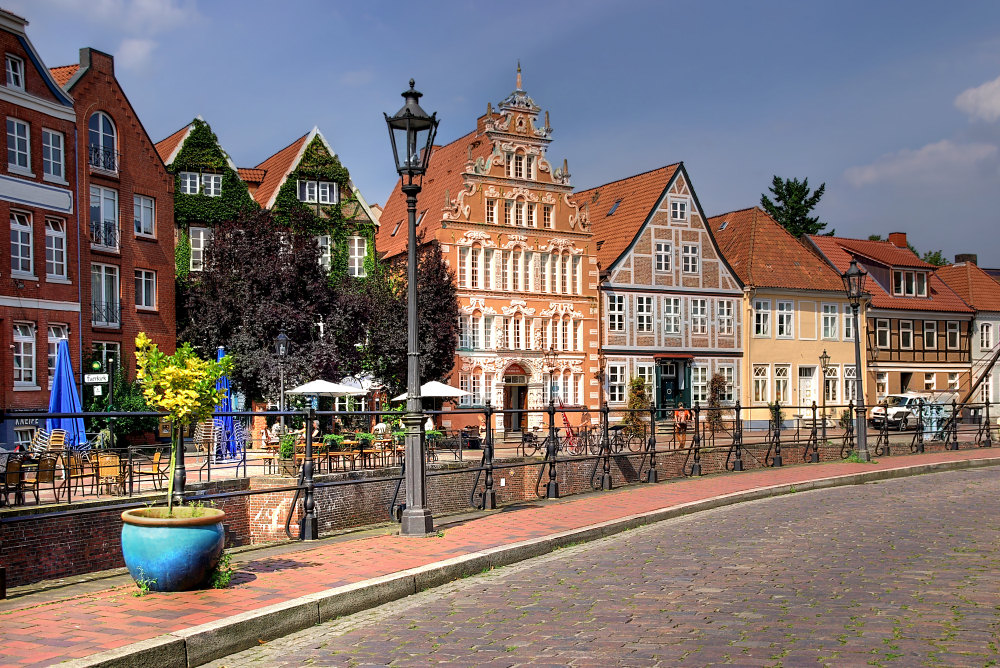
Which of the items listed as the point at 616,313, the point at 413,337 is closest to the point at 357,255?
the point at 616,313

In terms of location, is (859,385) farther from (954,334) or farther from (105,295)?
(954,334)

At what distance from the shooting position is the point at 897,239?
66750 millimetres

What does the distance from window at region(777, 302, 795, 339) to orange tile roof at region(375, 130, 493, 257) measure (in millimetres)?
18517

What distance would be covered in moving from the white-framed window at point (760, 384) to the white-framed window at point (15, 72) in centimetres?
3675

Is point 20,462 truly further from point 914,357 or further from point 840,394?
point 914,357

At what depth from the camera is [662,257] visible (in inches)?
1975

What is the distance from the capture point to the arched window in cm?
3372

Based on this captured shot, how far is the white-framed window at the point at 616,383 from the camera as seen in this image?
48.2 m

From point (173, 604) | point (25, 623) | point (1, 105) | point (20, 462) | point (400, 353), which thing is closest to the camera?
point (25, 623)

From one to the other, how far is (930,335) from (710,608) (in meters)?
56.2

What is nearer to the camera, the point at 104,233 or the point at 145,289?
the point at 104,233

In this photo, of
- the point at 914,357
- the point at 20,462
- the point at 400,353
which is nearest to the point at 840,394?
the point at 914,357

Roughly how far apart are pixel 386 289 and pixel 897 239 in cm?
4017

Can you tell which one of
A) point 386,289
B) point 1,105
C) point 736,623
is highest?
point 1,105
